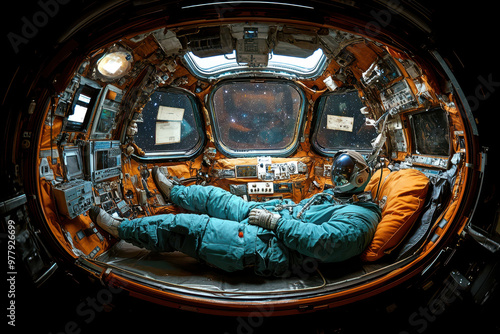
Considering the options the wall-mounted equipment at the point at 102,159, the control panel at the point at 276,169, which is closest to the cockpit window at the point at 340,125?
the control panel at the point at 276,169

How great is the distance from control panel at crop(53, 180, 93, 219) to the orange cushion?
316 cm

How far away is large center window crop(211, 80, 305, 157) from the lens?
4.17 metres

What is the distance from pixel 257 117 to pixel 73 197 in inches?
133

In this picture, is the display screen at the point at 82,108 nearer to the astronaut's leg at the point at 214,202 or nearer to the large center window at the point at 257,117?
the astronaut's leg at the point at 214,202

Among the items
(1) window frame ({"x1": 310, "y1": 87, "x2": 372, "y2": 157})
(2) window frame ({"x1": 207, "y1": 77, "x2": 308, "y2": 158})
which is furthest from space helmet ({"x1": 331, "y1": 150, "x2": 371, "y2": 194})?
(2) window frame ({"x1": 207, "y1": 77, "x2": 308, "y2": 158})

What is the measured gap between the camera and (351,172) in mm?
2477

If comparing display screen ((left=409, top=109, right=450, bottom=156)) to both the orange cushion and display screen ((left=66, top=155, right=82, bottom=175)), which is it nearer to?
the orange cushion

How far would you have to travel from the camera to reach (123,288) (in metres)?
1.94

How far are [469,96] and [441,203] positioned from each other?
3.98 ft

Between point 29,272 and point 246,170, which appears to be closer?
point 29,272

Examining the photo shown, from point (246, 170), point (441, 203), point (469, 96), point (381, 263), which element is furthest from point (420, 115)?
point (246, 170)

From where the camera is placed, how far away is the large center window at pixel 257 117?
417 centimetres

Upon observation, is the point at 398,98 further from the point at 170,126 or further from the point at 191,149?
the point at 170,126

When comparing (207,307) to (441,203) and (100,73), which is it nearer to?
(441,203)
